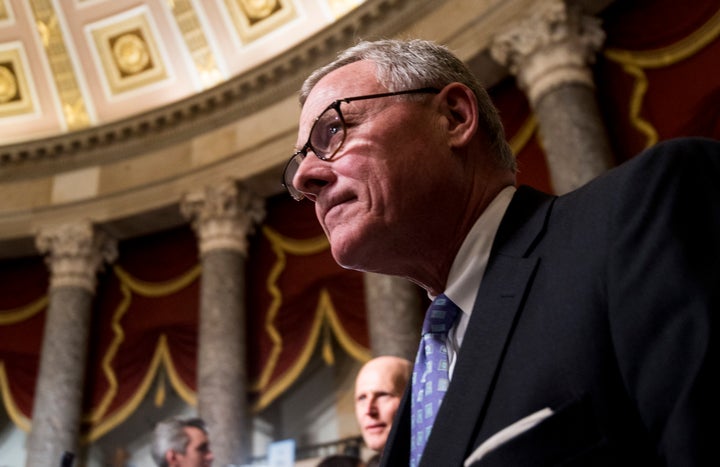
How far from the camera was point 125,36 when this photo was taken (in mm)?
9945

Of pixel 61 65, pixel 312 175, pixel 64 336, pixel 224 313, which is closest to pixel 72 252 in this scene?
pixel 64 336

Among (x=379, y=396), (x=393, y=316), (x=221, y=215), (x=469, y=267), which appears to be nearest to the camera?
(x=469, y=267)

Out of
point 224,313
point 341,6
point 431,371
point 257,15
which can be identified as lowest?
point 431,371

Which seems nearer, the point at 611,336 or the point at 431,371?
the point at 611,336

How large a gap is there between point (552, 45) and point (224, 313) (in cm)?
436

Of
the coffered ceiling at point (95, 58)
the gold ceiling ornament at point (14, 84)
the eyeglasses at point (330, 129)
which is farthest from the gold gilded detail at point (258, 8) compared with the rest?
the eyeglasses at point (330, 129)

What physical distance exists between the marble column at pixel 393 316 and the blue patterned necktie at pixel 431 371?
16.9 feet

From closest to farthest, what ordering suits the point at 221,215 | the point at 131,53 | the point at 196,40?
the point at 221,215
the point at 196,40
the point at 131,53

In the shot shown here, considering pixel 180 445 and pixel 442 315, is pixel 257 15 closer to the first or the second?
pixel 180 445

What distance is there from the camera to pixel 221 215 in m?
8.17

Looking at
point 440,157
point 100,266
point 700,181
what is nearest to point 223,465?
point 100,266

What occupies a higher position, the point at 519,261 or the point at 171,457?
the point at 171,457

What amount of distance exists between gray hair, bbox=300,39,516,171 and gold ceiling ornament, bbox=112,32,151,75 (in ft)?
30.1

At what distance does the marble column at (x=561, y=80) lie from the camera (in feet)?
18.8
